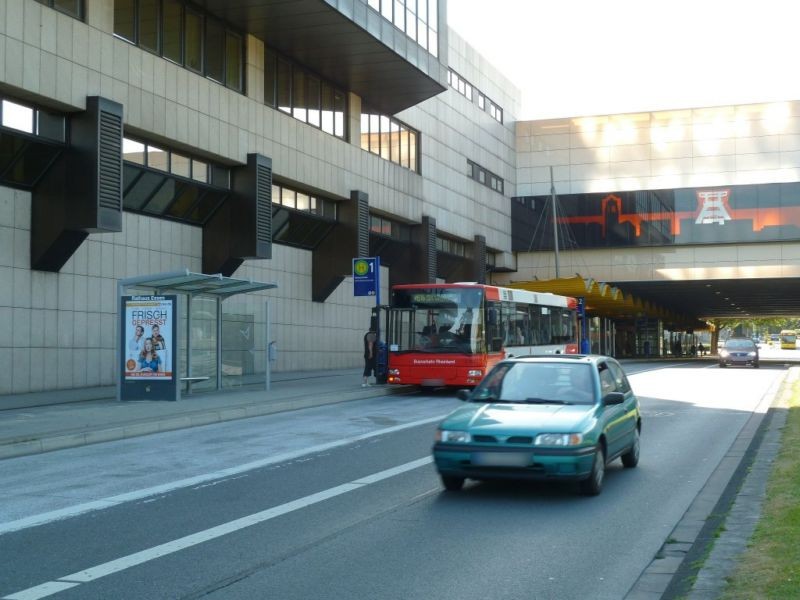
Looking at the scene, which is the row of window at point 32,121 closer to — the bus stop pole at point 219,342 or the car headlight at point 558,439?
the bus stop pole at point 219,342

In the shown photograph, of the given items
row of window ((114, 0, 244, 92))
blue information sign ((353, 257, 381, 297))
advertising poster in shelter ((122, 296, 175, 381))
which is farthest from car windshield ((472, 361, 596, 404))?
row of window ((114, 0, 244, 92))

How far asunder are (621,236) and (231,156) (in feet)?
109

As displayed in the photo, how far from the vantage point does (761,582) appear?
567 cm

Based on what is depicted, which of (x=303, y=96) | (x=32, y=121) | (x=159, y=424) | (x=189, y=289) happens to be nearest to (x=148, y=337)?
(x=189, y=289)

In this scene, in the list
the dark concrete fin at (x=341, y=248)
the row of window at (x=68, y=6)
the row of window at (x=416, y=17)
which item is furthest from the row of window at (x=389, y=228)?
the row of window at (x=68, y=6)

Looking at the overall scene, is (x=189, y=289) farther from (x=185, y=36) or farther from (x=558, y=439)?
(x=558, y=439)

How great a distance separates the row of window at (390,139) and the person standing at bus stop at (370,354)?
1247cm

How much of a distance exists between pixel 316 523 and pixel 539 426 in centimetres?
234

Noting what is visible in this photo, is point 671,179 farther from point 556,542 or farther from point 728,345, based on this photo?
point 556,542

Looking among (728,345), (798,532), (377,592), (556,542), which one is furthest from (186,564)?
(728,345)

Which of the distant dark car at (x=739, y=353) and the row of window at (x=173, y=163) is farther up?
the row of window at (x=173, y=163)

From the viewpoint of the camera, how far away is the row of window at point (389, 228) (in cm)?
3988

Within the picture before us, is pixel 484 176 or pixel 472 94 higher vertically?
pixel 472 94

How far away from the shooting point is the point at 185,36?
1073 inches
